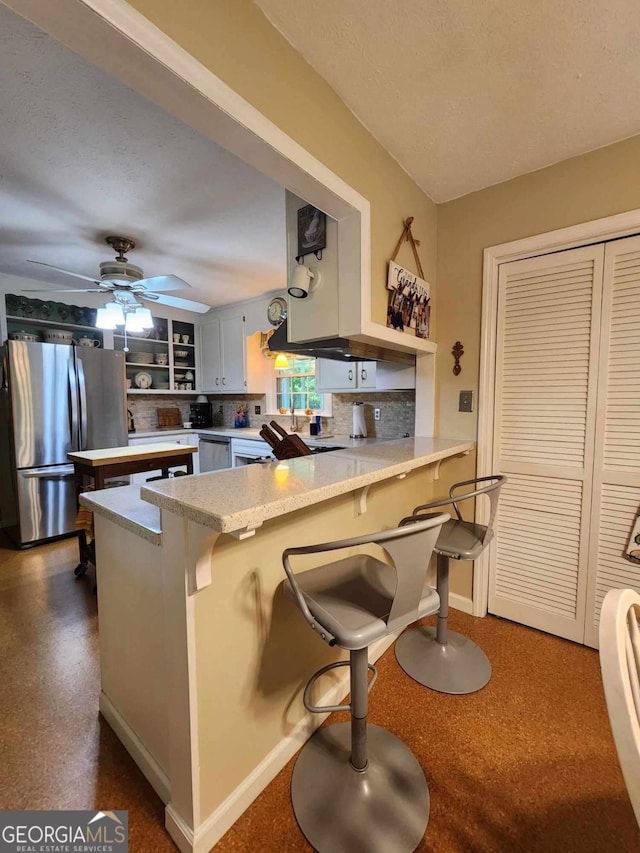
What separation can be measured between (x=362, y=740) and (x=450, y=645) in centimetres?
86

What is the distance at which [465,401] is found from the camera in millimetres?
→ 2121

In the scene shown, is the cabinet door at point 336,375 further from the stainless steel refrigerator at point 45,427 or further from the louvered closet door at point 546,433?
the stainless steel refrigerator at point 45,427

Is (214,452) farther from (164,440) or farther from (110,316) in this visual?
(110,316)

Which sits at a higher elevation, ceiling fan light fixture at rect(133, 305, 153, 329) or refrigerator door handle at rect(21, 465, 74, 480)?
ceiling fan light fixture at rect(133, 305, 153, 329)

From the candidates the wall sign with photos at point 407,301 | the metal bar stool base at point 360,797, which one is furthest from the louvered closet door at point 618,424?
the metal bar stool base at point 360,797

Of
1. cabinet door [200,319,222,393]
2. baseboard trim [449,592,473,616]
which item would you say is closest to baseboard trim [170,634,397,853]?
baseboard trim [449,592,473,616]

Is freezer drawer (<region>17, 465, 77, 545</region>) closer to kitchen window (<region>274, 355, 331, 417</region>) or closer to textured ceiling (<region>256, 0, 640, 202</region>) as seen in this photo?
kitchen window (<region>274, 355, 331, 417</region>)

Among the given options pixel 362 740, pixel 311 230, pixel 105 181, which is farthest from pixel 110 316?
pixel 362 740

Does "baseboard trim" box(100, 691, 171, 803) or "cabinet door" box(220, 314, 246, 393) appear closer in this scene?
"baseboard trim" box(100, 691, 171, 803)

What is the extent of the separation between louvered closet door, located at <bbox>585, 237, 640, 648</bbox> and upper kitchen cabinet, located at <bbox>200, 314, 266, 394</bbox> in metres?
3.59

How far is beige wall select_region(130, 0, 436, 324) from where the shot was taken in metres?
0.87

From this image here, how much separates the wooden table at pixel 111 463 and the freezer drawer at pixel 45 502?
29.7 inches

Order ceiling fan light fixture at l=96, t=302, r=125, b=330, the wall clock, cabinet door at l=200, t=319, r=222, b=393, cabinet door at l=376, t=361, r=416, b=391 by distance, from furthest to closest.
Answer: cabinet door at l=200, t=319, r=222, b=393
the wall clock
ceiling fan light fixture at l=96, t=302, r=125, b=330
cabinet door at l=376, t=361, r=416, b=391

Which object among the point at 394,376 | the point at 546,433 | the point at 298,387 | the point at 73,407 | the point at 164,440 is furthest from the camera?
the point at 164,440
